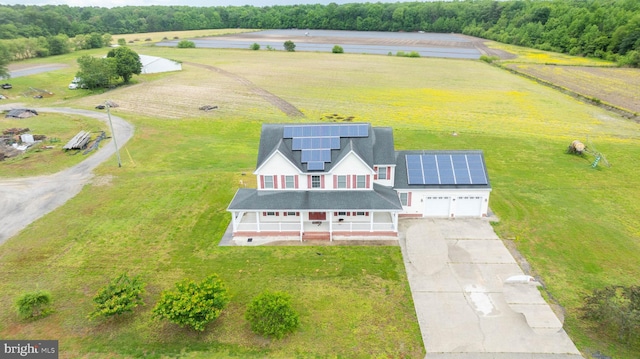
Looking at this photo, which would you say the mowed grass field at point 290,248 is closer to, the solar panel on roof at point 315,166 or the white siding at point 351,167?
the white siding at point 351,167

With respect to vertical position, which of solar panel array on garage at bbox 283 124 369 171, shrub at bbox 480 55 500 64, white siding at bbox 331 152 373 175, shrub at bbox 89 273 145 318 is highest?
solar panel array on garage at bbox 283 124 369 171

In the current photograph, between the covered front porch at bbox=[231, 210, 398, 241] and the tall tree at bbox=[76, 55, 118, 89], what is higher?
the tall tree at bbox=[76, 55, 118, 89]

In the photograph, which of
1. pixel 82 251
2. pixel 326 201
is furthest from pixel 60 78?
pixel 326 201

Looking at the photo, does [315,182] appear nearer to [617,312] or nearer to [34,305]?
[34,305]

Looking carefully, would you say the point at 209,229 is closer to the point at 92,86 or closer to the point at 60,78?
the point at 92,86

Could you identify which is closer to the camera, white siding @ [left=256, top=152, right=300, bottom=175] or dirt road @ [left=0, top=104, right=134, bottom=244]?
white siding @ [left=256, top=152, right=300, bottom=175]

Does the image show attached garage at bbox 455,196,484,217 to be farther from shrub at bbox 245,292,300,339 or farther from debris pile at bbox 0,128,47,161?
debris pile at bbox 0,128,47,161

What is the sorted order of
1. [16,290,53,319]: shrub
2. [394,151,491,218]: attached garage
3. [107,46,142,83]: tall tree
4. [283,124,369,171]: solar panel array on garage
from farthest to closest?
[107,46,142,83]: tall tree → [394,151,491,218]: attached garage → [283,124,369,171]: solar panel array on garage → [16,290,53,319]: shrub

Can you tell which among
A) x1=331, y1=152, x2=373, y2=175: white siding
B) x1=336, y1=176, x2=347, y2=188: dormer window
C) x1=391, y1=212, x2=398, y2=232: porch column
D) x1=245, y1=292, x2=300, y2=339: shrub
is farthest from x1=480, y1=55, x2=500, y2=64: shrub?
x1=245, y1=292, x2=300, y2=339: shrub
